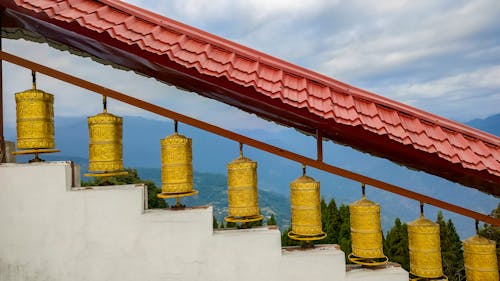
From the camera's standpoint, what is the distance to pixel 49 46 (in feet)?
15.8

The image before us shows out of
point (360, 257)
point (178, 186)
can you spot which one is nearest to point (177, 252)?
point (178, 186)

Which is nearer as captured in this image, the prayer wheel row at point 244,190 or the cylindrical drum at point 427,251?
the prayer wheel row at point 244,190

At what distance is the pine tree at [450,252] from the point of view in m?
19.1

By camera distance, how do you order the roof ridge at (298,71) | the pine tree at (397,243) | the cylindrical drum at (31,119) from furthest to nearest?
the pine tree at (397,243) → the cylindrical drum at (31,119) → the roof ridge at (298,71)

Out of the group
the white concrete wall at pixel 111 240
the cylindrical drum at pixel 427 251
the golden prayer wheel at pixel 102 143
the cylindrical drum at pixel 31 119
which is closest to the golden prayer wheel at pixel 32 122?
the cylindrical drum at pixel 31 119

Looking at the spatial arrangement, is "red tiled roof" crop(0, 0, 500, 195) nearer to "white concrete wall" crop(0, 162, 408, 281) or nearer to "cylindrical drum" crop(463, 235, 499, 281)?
"cylindrical drum" crop(463, 235, 499, 281)

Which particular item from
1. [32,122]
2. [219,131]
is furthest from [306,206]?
[32,122]

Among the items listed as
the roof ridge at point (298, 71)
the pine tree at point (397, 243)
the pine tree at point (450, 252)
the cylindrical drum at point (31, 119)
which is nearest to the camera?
the roof ridge at point (298, 71)

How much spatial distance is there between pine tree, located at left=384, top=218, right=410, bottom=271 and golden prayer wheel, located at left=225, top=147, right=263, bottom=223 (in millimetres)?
15950

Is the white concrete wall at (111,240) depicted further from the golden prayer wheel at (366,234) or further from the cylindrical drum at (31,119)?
the golden prayer wheel at (366,234)

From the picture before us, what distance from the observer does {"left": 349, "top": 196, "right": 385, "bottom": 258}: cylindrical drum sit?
12.6 ft

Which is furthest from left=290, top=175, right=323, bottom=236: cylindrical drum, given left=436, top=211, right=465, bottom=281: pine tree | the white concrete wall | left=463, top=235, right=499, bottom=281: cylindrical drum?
left=436, top=211, right=465, bottom=281: pine tree

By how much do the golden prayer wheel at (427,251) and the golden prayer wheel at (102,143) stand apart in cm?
308

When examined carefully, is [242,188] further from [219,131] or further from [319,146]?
[319,146]
